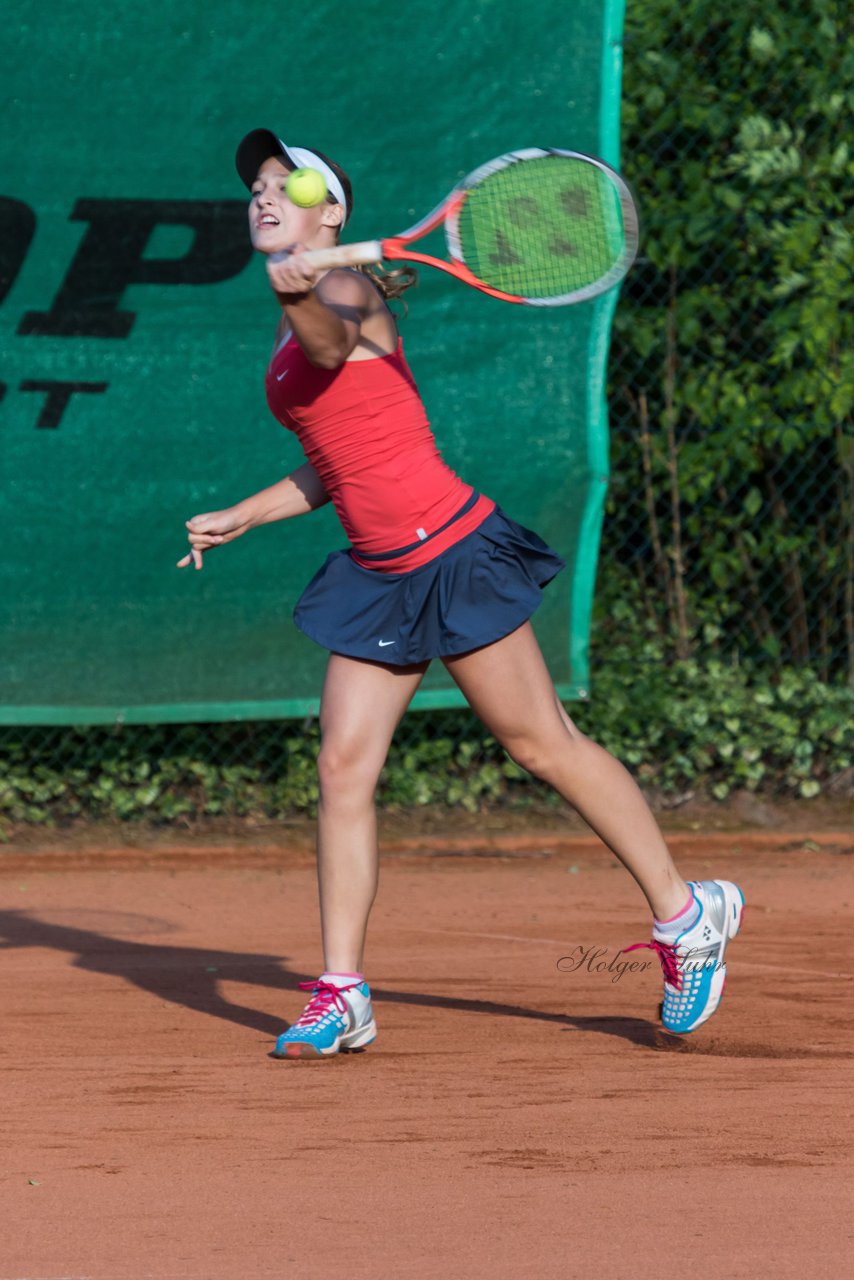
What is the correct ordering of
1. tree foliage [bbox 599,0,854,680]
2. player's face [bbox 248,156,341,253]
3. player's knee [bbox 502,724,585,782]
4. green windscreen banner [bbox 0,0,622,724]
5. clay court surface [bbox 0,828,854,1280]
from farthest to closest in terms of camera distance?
1. tree foliage [bbox 599,0,854,680]
2. green windscreen banner [bbox 0,0,622,724]
3. player's knee [bbox 502,724,585,782]
4. player's face [bbox 248,156,341,253]
5. clay court surface [bbox 0,828,854,1280]

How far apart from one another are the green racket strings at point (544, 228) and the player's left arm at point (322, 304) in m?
0.35

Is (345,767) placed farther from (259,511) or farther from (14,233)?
(14,233)

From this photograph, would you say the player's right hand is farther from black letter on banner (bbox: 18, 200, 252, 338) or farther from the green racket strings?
black letter on banner (bbox: 18, 200, 252, 338)

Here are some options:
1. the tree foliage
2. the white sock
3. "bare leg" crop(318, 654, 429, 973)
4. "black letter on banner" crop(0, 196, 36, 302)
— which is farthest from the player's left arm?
the tree foliage

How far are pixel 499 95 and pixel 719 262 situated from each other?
1266 mm

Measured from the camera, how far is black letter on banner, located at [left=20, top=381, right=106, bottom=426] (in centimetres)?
573

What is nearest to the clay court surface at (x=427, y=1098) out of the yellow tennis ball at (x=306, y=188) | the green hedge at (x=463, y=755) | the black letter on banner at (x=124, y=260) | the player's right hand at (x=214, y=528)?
the green hedge at (x=463, y=755)

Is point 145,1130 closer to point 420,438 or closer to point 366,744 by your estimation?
point 366,744

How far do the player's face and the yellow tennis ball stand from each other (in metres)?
0.12

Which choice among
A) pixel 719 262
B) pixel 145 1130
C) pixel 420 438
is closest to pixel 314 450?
pixel 420 438

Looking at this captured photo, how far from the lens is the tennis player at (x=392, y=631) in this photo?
3463 mm

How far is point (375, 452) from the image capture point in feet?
11.4

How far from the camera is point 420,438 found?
354 centimetres

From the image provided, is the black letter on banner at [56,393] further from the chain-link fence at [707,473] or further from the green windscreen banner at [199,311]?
the chain-link fence at [707,473]
